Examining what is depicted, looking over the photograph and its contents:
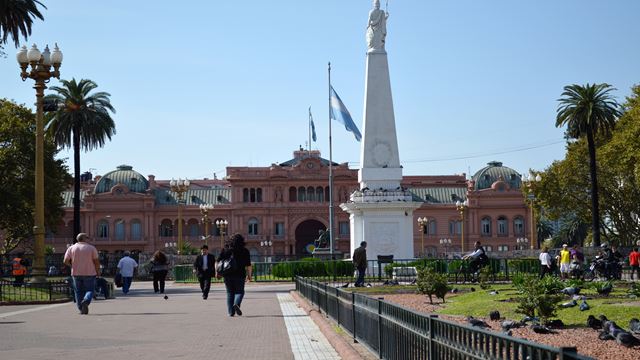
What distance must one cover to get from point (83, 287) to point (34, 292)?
864 cm

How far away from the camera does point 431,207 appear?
117 meters

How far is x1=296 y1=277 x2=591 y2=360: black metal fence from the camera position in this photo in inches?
211

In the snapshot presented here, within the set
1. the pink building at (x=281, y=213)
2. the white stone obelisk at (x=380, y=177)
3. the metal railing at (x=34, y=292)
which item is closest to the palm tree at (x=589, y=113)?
the white stone obelisk at (x=380, y=177)

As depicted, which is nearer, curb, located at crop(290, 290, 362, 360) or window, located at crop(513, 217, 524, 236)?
curb, located at crop(290, 290, 362, 360)

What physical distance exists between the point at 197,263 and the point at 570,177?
144 feet

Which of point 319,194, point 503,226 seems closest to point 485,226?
point 503,226

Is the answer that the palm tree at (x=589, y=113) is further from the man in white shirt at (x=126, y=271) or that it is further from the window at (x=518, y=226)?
the window at (x=518, y=226)

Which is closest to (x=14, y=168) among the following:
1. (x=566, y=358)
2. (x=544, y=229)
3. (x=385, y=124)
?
(x=385, y=124)

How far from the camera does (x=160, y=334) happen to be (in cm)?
1559

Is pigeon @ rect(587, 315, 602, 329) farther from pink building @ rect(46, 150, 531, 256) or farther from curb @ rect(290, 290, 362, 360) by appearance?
pink building @ rect(46, 150, 531, 256)

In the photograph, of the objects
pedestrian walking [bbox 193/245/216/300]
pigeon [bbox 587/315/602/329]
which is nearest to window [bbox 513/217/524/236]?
pedestrian walking [bbox 193/245/216/300]

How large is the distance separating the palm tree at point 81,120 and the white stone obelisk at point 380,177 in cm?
2094

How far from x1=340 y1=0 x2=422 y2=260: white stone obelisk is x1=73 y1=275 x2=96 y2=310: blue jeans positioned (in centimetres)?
2225

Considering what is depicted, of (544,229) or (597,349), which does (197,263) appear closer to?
(597,349)
